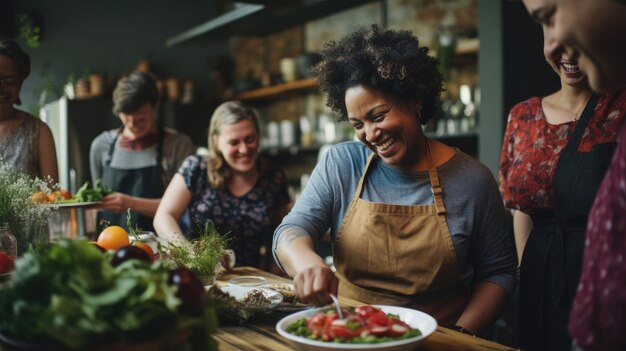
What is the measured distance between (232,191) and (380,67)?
1.25 meters

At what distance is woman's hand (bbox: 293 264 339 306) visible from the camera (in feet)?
4.83

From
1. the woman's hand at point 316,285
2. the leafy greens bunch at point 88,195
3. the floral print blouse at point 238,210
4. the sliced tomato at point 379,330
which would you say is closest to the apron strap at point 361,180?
the woman's hand at point 316,285

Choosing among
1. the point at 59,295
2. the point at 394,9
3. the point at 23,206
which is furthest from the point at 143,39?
the point at 59,295

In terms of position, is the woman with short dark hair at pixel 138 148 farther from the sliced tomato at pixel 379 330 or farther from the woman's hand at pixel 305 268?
the sliced tomato at pixel 379 330

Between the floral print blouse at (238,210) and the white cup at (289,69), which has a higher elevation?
the white cup at (289,69)

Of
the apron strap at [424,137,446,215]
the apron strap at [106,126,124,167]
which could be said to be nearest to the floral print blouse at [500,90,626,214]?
the apron strap at [424,137,446,215]

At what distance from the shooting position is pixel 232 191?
291cm

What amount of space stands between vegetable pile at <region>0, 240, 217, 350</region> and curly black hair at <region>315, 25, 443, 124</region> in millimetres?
1022

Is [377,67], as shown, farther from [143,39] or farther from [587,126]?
[143,39]

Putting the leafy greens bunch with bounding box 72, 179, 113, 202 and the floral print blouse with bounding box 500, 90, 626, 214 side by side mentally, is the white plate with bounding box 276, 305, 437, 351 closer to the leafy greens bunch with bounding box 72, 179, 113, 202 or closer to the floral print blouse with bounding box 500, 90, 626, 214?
the floral print blouse with bounding box 500, 90, 626, 214

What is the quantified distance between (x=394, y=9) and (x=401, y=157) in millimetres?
3804

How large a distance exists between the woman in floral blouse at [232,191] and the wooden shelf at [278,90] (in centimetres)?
290

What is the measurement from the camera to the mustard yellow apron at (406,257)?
1.89 m

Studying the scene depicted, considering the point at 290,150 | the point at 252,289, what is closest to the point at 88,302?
the point at 252,289
